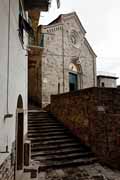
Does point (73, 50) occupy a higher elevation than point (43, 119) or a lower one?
higher

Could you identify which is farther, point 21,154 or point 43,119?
point 43,119

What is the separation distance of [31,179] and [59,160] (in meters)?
1.61

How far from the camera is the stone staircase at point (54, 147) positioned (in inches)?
206

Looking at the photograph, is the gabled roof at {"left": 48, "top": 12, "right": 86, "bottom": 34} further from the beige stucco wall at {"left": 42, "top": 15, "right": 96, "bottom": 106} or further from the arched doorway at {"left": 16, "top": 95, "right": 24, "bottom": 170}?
the arched doorway at {"left": 16, "top": 95, "right": 24, "bottom": 170}

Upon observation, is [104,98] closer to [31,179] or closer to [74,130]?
[74,130]

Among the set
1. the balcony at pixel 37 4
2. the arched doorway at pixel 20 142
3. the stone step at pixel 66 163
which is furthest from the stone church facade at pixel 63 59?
the balcony at pixel 37 4

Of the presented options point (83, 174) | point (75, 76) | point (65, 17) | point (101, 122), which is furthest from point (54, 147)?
point (65, 17)

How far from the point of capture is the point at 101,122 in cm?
562

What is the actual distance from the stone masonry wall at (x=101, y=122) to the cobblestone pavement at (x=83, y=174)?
56 cm

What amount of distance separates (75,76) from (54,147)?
876cm

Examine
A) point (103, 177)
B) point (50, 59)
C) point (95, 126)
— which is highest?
point (50, 59)

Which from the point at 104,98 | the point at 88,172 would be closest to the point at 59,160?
the point at 88,172

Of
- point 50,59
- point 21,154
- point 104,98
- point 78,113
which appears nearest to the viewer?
point 21,154

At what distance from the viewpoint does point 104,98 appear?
5.76m
